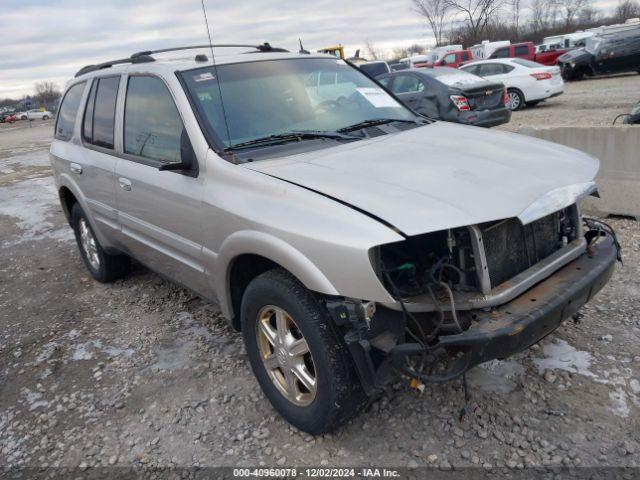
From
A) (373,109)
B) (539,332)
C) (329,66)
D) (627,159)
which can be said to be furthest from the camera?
(627,159)

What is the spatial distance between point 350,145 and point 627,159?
342cm

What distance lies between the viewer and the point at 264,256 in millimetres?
2676

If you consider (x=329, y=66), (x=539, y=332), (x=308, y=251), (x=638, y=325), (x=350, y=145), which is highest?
(x=329, y=66)

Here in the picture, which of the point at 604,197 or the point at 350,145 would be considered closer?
the point at 350,145

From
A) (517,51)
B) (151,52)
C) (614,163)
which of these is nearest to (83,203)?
(151,52)

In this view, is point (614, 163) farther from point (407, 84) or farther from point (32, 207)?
point (32, 207)

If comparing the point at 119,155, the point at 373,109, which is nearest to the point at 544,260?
the point at 373,109

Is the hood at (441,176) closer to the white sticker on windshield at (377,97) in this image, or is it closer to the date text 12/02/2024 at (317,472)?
the white sticker on windshield at (377,97)

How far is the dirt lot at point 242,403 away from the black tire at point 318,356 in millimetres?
188

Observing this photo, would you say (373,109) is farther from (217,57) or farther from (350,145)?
(217,57)

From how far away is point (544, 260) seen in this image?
278 cm

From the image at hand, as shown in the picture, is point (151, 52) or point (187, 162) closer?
point (187, 162)

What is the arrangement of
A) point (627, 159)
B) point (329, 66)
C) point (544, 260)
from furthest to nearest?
point (627, 159), point (329, 66), point (544, 260)

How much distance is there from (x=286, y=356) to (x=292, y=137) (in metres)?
1.29
